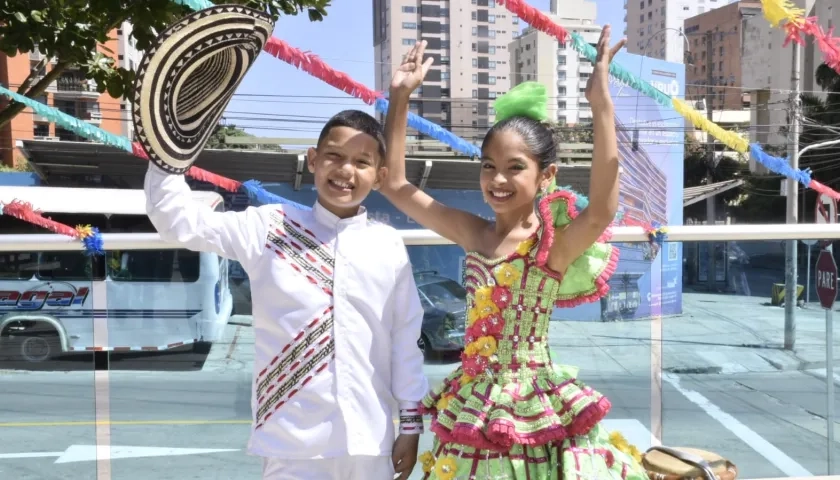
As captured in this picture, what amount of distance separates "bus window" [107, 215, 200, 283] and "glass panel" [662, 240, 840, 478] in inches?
71.8

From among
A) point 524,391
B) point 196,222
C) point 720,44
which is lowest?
point 524,391

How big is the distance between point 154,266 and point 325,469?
1.20 m

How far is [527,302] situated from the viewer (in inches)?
74.0

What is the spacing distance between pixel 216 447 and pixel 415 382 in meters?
1.29

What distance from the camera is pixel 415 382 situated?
1.92 metres

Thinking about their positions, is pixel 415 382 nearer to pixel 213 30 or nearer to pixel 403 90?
pixel 403 90

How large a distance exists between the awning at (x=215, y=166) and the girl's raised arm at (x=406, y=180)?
1485 centimetres

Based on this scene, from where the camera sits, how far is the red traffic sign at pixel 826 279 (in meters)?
2.92

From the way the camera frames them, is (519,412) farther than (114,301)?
No

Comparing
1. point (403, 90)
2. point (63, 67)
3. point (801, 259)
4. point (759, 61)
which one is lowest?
point (801, 259)

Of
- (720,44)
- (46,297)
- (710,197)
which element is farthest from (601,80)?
(720,44)

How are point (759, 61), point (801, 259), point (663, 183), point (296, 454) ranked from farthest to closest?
point (759, 61) < point (663, 183) < point (801, 259) < point (296, 454)

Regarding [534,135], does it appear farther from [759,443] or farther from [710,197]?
[710,197]

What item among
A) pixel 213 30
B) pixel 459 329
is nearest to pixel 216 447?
pixel 459 329
